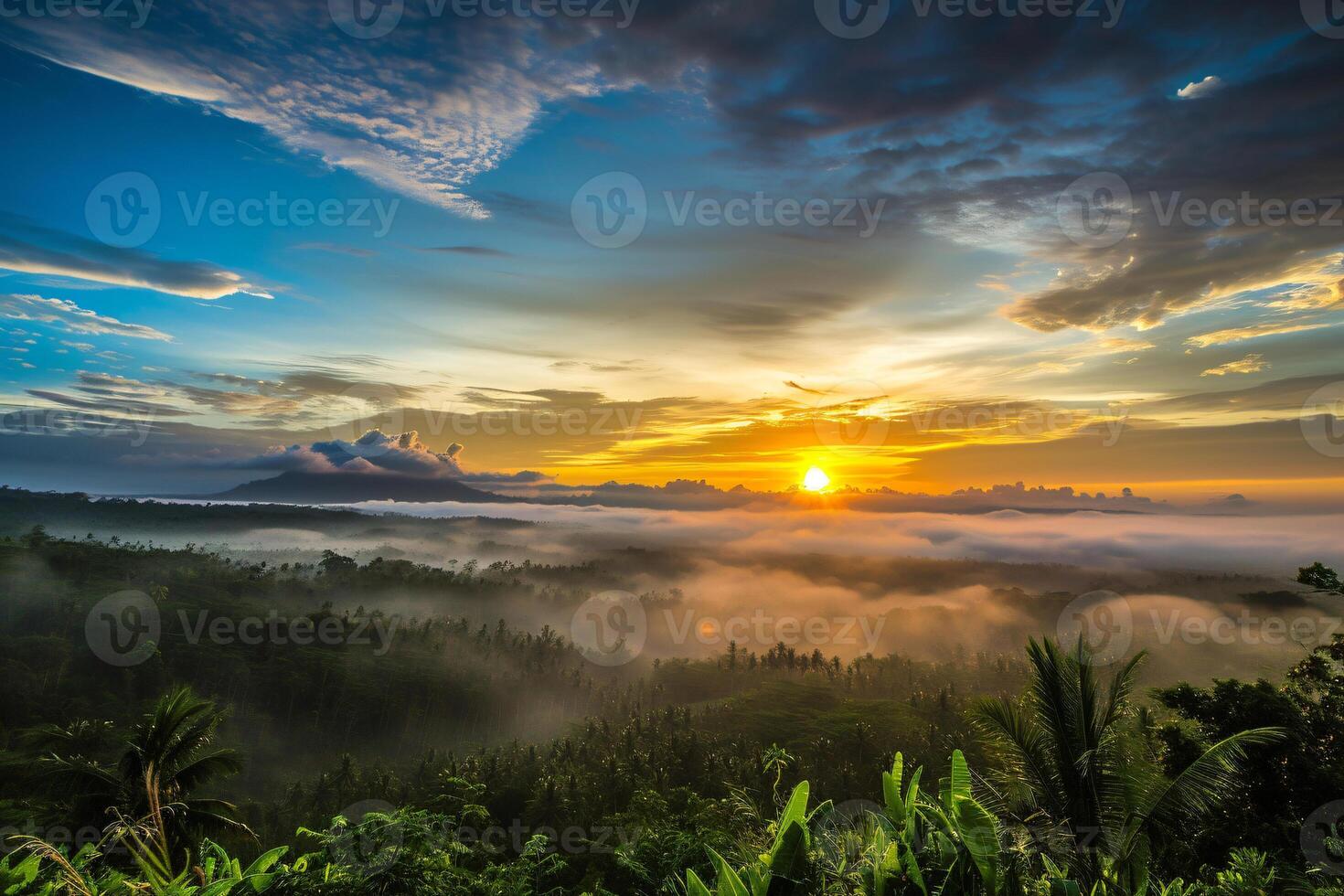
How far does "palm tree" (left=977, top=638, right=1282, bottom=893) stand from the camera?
1279 cm

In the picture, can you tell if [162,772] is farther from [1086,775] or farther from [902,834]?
[1086,775]

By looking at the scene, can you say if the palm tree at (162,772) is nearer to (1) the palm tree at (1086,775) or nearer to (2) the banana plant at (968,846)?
(2) the banana plant at (968,846)

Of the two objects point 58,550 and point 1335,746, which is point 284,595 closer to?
point 58,550

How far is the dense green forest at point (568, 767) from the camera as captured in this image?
37.3ft

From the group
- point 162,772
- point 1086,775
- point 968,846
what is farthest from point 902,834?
point 162,772

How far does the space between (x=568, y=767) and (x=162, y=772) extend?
82.9 metres

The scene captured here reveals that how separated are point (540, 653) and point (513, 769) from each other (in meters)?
91.8

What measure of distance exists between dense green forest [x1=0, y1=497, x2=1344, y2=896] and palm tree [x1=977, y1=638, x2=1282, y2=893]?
59mm

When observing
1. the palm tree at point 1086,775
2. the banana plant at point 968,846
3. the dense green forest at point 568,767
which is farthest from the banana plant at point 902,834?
the palm tree at point 1086,775

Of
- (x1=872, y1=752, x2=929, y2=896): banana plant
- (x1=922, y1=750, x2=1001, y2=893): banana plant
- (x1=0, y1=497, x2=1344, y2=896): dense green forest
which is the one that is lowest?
(x1=0, y1=497, x2=1344, y2=896): dense green forest

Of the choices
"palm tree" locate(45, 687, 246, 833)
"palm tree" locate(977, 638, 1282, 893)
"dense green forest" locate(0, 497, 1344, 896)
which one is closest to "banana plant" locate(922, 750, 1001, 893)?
"dense green forest" locate(0, 497, 1344, 896)

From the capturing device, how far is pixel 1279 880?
1341cm

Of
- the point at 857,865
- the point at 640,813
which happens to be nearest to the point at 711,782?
the point at 640,813

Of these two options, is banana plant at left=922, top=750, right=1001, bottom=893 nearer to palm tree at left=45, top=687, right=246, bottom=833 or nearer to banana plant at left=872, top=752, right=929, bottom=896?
banana plant at left=872, top=752, right=929, bottom=896
